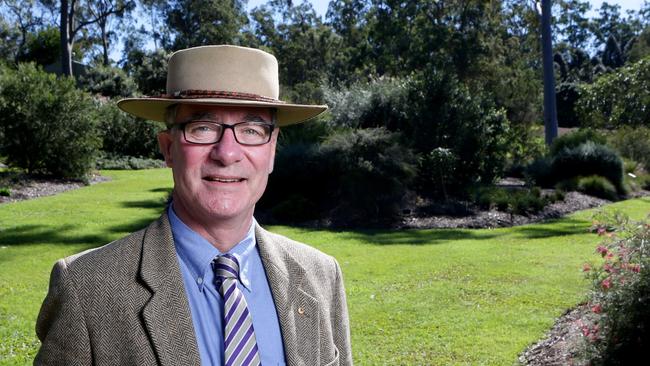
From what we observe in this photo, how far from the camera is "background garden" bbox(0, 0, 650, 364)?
26.0 ft

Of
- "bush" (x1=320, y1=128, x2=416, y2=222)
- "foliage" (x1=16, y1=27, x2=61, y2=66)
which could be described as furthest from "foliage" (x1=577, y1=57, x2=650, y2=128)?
"foliage" (x1=16, y1=27, x2=61, y2=66)

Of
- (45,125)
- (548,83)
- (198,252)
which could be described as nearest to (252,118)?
(198,252)

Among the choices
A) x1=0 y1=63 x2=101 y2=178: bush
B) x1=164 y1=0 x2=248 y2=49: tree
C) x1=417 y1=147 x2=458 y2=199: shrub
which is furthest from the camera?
x1=164 y1=0 x2=248 y2=49: tree

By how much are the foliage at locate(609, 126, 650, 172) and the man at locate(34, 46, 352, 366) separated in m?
25.1

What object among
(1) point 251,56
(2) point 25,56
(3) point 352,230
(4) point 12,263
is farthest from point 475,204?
(2) point 25,56

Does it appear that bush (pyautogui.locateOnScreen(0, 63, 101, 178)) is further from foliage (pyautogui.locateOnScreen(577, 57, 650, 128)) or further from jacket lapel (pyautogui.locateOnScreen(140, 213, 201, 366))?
foliage (pyautogui.locateOnScreen(577, 57, 650, 128))

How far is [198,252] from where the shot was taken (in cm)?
211

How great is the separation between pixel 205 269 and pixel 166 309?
176 millimetres

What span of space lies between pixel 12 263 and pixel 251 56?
8.78 metres

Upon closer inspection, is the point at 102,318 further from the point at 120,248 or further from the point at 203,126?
the point at 203,126

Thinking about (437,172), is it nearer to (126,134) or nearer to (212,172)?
(212,172)

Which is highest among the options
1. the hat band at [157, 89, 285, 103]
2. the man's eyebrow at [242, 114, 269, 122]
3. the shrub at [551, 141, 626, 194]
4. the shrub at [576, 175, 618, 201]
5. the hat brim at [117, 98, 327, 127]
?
the hat band at [157, 89, 285, 103]

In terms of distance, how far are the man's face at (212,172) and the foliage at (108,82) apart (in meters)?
39.8

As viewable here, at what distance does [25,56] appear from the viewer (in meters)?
50.9
